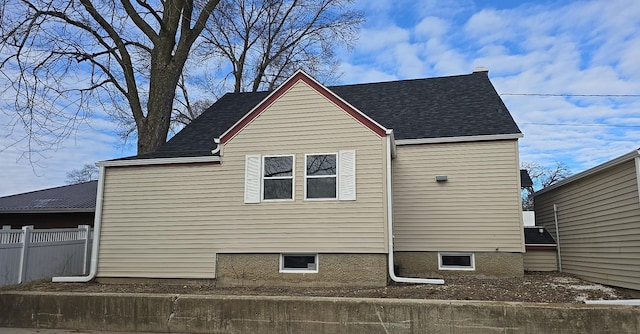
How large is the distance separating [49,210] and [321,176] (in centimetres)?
1259

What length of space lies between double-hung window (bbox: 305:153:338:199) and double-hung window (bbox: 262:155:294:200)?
0.41 m

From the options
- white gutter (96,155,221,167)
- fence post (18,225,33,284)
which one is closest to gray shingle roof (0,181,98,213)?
fence post (18,225,33,284)

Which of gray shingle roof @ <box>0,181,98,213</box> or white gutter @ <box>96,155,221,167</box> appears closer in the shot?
white gutter @ <box>96,155,221,167</box>

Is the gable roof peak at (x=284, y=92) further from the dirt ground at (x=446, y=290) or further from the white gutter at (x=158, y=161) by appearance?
the dirt ground at (x=446, y=290)

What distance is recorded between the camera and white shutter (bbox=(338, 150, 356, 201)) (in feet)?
31.9

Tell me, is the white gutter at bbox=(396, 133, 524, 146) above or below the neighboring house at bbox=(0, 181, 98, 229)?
above

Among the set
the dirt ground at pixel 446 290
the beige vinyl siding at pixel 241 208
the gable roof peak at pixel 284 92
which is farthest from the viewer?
the gable roof peak at pixel 284 92

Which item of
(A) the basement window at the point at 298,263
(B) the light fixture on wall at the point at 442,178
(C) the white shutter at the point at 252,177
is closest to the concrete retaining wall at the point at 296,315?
(A) the basement window at the point at 298,263

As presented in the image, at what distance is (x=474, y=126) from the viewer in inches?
491

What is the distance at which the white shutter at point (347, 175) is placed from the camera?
9.72m

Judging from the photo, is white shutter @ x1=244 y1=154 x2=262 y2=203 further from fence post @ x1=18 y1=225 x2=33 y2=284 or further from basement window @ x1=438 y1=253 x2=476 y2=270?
fence post @ x1=18 y1=225 x2=33 y2=284

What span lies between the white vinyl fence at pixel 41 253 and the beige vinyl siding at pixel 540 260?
1279cm

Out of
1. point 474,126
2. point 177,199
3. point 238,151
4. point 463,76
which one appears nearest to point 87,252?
A: point 177,199

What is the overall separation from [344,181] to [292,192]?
124 cm
